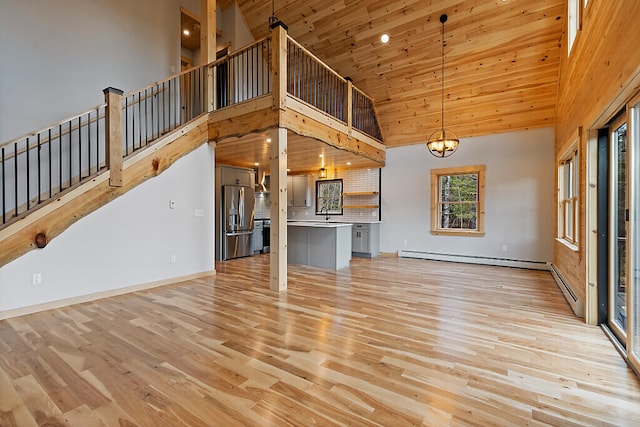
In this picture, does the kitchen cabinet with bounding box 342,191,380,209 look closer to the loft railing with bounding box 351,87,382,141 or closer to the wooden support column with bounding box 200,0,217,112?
the loft railing with bounding box 351,87,382,141

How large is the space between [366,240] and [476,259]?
248cm

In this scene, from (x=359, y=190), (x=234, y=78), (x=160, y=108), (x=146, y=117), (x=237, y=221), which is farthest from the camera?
(x=359, y=190)

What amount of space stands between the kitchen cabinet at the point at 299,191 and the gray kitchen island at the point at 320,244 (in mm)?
2758

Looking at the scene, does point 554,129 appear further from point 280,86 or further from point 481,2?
point 280,86

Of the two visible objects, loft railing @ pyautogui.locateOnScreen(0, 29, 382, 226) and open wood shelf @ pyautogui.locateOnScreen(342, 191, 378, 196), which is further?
open wood shelf @ pyautogui.locateOnScreen(342, 191, 378, 196)

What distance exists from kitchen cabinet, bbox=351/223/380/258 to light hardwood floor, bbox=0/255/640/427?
11.3 feet

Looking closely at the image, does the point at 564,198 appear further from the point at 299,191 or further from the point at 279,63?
the point at 299,191

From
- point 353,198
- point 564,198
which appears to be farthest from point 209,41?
point 564,198

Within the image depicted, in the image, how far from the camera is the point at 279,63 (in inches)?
160

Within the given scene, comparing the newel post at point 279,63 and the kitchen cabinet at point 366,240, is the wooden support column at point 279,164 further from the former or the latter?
the kitchen cabinet at point 366,240

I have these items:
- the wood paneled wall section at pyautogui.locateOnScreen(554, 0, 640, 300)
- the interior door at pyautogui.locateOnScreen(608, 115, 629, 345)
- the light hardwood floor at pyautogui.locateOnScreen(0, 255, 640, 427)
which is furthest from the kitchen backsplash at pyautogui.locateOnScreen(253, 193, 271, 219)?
the interior door at pyautogui.locateOnScreen(608, 115, 629, 345)

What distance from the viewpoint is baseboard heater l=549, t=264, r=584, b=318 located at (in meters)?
3.27

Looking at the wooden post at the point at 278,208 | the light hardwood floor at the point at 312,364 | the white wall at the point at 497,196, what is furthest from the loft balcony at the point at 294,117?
the light hardwood floor at the point at 312,364

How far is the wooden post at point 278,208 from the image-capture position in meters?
4.16
